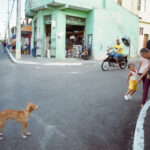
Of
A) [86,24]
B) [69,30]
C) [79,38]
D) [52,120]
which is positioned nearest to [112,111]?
[52,120]

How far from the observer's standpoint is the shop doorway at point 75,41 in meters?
22.2

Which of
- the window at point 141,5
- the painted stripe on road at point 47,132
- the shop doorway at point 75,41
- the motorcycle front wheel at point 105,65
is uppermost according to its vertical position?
the window at point 141,5

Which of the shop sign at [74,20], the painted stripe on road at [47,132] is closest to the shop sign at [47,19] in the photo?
the shop sign at [74,20]

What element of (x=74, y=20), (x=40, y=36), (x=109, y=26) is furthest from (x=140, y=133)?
(x=40, y=36)

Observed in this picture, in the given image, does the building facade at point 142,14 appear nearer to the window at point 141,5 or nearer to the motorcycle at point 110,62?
the window at point 141,5

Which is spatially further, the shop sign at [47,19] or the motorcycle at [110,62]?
the shop sign at [47,19]

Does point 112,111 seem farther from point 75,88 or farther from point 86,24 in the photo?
point 86,24

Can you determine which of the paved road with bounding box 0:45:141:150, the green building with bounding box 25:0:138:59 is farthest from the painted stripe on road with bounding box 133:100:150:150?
the green building with bounding box 25:0:138:59

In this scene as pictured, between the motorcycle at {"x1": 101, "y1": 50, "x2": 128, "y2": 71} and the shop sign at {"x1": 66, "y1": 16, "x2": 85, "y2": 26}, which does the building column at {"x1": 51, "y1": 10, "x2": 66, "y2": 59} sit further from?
the motorcycle at {"x1": 101, "y1": 50, "x2": 128, "y2": 71}

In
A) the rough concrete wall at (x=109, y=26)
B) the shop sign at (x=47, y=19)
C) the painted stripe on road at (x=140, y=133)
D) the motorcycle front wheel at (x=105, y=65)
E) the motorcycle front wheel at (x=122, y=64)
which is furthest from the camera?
the shop sign at (x=47, y=19)

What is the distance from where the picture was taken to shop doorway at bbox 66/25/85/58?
72.7ft

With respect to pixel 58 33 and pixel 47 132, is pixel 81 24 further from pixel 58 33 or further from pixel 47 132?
pixel 47 132

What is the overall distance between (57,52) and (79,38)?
5.28 metres

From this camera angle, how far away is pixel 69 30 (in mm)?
25359
